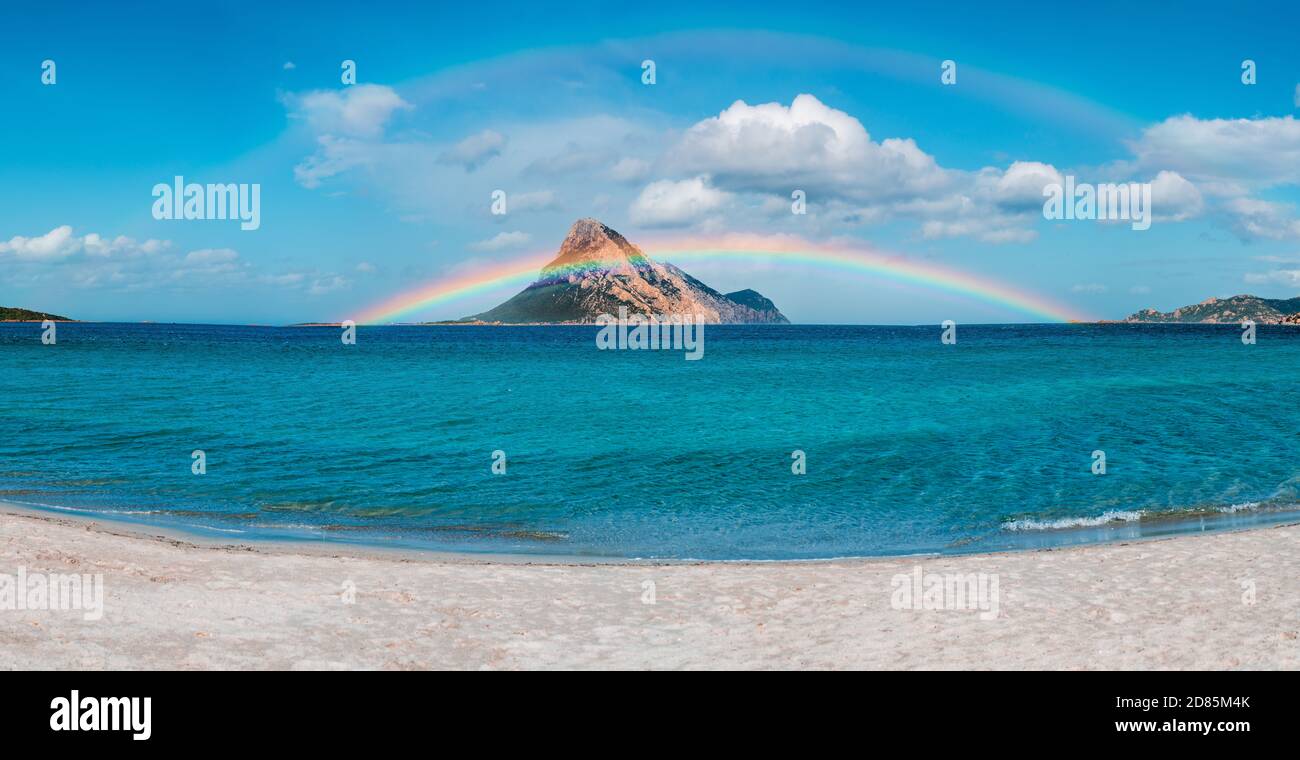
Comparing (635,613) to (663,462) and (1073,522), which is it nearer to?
(1073,522)

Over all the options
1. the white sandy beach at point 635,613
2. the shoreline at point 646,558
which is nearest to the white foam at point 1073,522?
the shoreline at point 646,558

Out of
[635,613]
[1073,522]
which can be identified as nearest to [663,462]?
[1073,522]

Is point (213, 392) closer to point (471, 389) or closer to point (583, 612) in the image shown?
point (471, 389)

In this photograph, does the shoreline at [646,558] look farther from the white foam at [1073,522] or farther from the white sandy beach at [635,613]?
the white sandy beach at [635,613]

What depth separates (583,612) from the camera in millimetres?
11383

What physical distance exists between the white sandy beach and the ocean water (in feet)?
8.36

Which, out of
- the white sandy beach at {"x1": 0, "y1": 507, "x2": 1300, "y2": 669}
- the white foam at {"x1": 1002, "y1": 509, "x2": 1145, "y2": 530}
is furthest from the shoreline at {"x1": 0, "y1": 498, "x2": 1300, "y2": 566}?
the white sandy beach at {"x1": 0, "y1": 507, "x2": 1300, "y2": 669}

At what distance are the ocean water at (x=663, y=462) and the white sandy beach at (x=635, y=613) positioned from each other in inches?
100

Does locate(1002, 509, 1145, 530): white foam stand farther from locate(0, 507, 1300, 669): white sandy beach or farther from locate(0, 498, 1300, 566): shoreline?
locate(0, 507, 1300, 669): white sandy beach

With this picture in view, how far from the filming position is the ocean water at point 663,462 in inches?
714

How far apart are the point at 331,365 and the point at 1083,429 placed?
67.3 m
